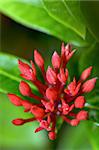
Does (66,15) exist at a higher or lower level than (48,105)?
higher

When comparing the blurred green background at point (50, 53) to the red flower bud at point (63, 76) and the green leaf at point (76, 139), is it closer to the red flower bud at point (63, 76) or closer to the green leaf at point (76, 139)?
the green leaf at point (76, 139)

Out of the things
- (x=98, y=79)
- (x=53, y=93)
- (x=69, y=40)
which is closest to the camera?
(x=53, y=93)

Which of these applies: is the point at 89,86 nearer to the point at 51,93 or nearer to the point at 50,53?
the point at 51,93

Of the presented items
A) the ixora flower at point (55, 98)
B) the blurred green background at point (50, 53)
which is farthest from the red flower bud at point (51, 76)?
the blurred green background at point (50, 53)

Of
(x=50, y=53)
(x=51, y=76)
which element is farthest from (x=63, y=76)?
(x=50, y=53)

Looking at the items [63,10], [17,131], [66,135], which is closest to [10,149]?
[17,131]

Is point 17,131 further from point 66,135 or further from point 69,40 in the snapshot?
point 69,40
